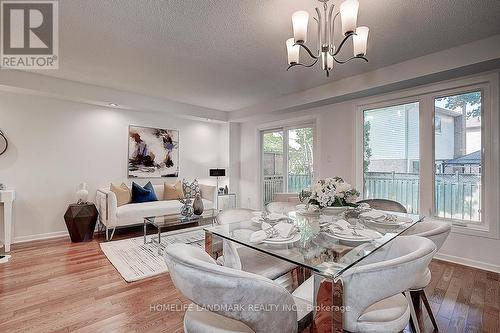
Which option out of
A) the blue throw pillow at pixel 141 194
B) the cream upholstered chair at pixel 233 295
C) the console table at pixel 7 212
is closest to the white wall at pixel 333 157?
A: the blue throw pillow at pixel 141 194

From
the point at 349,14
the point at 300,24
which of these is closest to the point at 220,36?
the point at 300,24

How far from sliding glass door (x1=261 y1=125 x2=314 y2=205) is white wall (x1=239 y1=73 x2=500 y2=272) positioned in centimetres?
18

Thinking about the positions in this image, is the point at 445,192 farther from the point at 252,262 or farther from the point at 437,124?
the point at 252,262

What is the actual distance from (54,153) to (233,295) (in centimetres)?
439

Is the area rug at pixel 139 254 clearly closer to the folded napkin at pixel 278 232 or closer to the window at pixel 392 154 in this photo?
the folded napkin at pixel 278 232

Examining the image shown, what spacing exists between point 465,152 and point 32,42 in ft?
16.2

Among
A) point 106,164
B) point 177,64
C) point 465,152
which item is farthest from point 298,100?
point 106,164

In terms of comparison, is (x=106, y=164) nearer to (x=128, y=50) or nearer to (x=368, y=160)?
(x=128, y=50)

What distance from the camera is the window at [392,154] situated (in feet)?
10.8

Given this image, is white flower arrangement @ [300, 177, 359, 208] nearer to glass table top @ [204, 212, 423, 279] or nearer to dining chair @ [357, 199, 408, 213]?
glass table top @ [204, 212, 423, 279]

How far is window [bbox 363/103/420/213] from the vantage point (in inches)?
130

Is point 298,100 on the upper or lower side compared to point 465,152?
upper

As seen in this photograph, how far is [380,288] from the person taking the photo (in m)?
1.02

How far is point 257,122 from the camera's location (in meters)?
5.41
